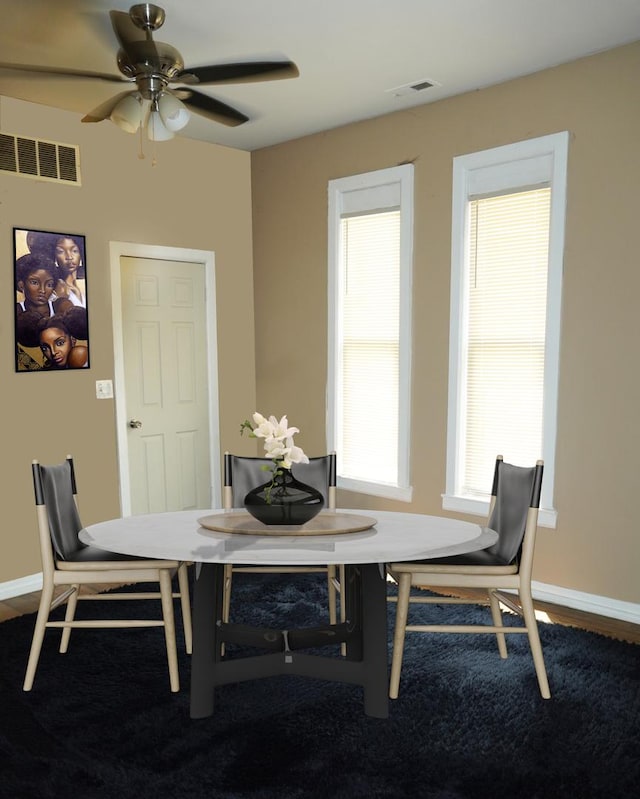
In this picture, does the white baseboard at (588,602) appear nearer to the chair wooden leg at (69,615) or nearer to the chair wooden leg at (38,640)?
the chair wooden leg at (69,615)

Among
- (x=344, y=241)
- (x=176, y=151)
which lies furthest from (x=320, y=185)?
(x=176, y=151)

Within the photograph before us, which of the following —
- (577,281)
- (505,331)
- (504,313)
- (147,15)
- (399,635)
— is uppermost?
(147,15)

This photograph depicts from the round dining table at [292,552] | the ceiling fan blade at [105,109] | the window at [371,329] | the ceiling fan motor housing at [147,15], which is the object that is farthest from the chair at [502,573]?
the ceiling fan motor housing at [147,15]

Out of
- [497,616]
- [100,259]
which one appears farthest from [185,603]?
[100,259]

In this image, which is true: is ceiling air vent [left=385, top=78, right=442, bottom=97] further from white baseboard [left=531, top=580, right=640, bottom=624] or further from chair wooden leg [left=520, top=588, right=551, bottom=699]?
white baseboard [left=531, top=580, right=640, bottom=624]

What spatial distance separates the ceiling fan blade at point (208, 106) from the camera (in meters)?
2.97

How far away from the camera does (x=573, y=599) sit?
12.3 feet

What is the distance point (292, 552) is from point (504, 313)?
221cm

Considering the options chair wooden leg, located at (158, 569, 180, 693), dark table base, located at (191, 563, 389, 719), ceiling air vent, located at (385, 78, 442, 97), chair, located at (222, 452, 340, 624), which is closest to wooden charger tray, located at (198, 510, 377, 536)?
dark table base, located at (191, 563, 389, 719)

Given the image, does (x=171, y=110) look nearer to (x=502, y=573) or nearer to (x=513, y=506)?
(x=513, y=506)

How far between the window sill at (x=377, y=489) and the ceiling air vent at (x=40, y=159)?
8.54ft

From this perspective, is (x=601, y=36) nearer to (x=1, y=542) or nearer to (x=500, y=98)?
(x=500, y=98)

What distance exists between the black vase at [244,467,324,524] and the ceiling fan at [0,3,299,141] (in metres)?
1.50

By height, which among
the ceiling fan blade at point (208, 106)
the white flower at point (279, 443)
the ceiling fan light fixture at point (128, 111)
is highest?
the ceiling fan blade at point (208, 106)
